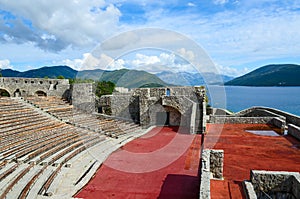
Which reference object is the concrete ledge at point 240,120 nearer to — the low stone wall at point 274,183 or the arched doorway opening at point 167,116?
the arched doorway opening at point 167,116

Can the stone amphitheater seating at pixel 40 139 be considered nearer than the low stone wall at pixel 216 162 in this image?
Yes

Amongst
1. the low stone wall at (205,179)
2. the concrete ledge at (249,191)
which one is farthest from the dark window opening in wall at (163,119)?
the concrete ledge at (249,191)

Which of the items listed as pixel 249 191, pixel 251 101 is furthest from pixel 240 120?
pixel 251 101

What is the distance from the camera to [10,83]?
22734 mm

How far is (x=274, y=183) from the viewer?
6.46 m

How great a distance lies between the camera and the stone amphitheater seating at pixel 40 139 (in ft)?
24.0

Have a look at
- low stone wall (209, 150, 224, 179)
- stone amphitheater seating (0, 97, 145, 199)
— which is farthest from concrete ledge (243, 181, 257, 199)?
stone amphitheater seating (0, 97, 145, 199)

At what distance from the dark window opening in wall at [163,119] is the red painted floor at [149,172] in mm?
4961

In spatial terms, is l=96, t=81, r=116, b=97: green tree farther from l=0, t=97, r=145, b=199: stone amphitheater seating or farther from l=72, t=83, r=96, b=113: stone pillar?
l=0, t=97, r=145, b=199: stone amphitheater seating

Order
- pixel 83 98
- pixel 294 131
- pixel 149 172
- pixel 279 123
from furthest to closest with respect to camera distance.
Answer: pixel 83 98, pixel 279 123, pixel 294 131, pixel 149 172

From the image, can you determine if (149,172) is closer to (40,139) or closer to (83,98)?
(40,139)

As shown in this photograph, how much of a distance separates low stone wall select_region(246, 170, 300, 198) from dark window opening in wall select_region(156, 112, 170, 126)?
12.2 metres

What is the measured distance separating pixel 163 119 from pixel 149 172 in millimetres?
9919

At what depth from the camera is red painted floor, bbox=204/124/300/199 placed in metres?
7.01
